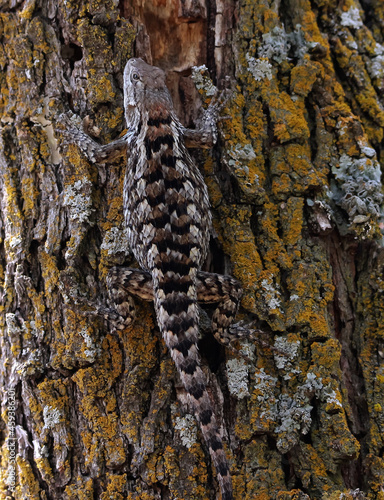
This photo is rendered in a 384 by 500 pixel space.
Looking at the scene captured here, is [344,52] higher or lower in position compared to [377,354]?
higher

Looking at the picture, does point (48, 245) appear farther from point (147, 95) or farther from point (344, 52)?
point (344, 52)

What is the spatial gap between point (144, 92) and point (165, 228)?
3.25ft

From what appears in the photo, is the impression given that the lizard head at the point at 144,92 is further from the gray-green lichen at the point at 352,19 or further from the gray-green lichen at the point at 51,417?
the gray-green lichen at the point at 51,417

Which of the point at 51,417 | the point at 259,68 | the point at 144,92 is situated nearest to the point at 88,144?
the point at 144,92

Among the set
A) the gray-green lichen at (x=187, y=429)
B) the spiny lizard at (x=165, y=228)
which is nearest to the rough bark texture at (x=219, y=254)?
the gray-green lichen at (x=187, y=429)

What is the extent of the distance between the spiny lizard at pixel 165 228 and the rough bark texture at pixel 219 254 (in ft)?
0.37

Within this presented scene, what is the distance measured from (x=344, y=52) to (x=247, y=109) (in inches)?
38.1

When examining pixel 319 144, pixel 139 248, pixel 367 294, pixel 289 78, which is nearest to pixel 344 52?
pixel 289 78

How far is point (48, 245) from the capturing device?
3.18 m

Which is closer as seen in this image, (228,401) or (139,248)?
(228,401)

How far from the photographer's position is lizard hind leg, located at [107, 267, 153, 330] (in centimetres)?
309

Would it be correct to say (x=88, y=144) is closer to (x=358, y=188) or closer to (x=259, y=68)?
(x=259, y=68)

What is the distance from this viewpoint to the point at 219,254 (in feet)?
11.0

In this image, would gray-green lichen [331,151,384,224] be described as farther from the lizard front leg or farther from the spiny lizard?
the lizard front leg
